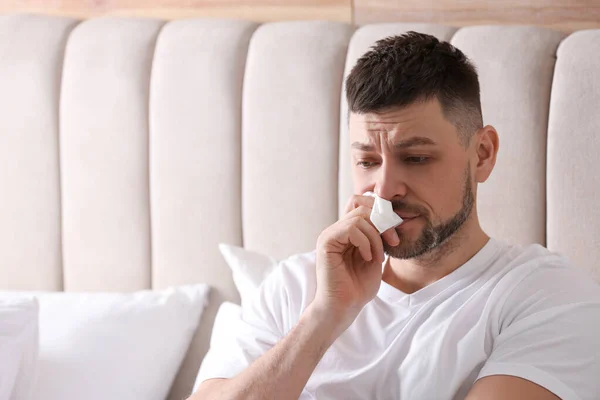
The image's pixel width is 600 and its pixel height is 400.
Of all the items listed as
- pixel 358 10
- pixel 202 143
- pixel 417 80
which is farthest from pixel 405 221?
pixel 358 10

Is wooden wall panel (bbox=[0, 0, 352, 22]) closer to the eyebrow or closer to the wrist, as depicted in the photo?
the eyebrow

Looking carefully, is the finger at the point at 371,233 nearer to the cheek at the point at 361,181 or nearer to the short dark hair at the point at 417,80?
the cheek at the point at 361,181

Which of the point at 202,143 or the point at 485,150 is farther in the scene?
the point at 202,143

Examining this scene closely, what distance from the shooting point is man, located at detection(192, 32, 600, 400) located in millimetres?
1358

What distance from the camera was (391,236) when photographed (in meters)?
1.42

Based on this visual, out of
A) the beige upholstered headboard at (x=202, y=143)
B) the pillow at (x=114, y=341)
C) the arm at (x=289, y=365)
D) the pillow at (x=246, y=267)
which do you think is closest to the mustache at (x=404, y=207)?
the arm at (x=289, y=365)

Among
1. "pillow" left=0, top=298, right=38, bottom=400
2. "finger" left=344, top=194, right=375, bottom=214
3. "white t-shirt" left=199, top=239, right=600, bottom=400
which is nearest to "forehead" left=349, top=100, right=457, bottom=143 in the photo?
"finger" left=344, top=194, right=375, bottom=214

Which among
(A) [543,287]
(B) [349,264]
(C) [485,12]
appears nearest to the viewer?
(A) [543,287]

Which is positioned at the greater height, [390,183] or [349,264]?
[390,183]

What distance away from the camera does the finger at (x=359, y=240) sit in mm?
1402

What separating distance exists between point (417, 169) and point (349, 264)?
21 cm

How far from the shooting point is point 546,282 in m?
1.36

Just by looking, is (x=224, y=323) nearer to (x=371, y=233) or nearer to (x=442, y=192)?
(x=371, y=233)

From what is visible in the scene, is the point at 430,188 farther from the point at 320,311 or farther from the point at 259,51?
the point at 259,51
